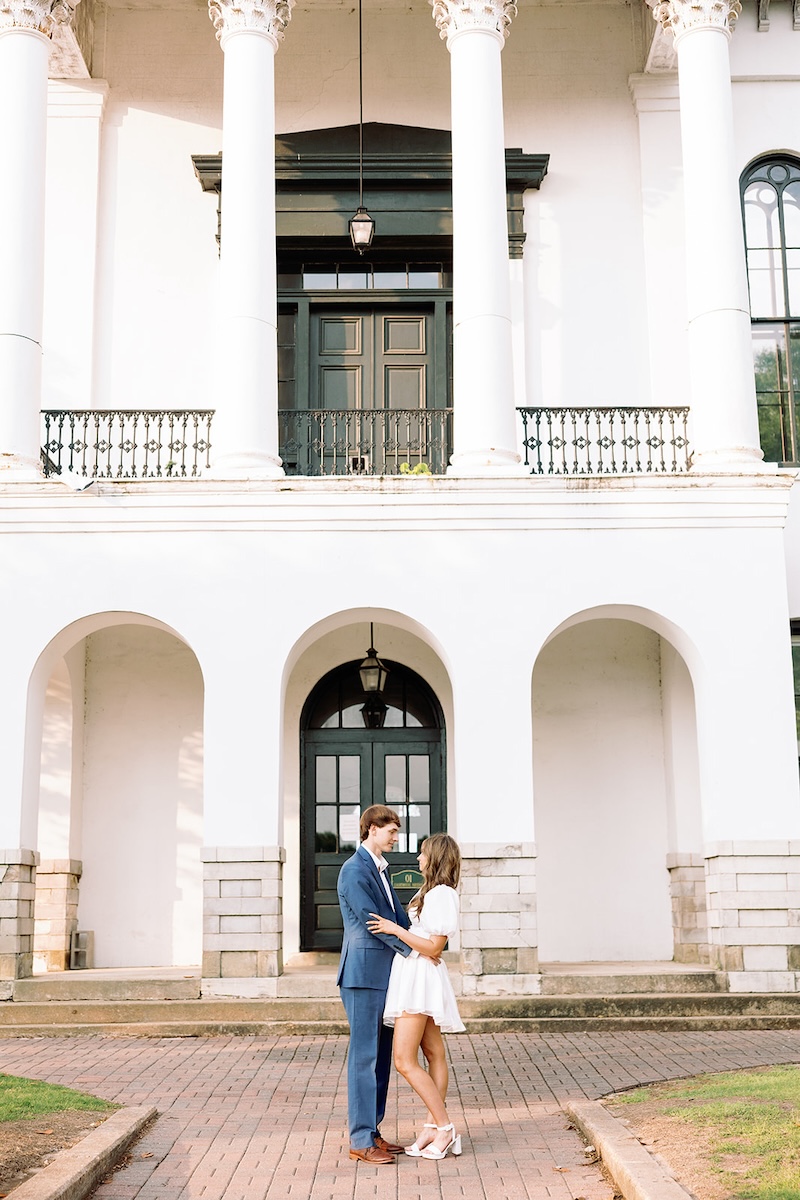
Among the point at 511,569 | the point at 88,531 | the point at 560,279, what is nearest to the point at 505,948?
the point at 511,569

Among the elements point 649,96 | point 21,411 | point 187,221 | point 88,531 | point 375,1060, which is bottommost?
point 375,1060

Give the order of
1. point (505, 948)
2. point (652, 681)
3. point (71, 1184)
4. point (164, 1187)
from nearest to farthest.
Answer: point (71, 1184) → point (164, 1187) → point (505, 948) → point (652, 681)

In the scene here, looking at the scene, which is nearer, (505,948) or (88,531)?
(505,948)

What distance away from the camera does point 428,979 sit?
774 cm

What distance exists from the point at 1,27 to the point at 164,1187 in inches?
538

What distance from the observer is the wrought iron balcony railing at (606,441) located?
16.4 metres

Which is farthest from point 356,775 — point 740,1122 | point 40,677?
point 740,1122

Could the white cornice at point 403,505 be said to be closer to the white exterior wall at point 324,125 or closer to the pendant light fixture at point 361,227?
the white exterior wall at point 324,125

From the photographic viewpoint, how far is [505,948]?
14109 millimetres

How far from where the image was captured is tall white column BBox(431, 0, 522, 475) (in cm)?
1553

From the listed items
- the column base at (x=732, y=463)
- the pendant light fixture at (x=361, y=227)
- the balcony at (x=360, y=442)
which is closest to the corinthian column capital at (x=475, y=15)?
the pendant light fixture at (x=361, y=227)

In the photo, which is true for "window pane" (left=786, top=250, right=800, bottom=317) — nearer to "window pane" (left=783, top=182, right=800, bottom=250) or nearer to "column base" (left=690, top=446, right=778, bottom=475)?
"window pane" (left=783, top=182, right=800, bottom=250)

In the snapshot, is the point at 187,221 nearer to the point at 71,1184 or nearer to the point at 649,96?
the point at 649,96

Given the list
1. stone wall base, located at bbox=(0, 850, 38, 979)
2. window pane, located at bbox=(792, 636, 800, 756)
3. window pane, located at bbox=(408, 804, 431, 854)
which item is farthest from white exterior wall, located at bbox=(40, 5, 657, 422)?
stone wall base, located at bbox=(0, 850, 38, 979)
